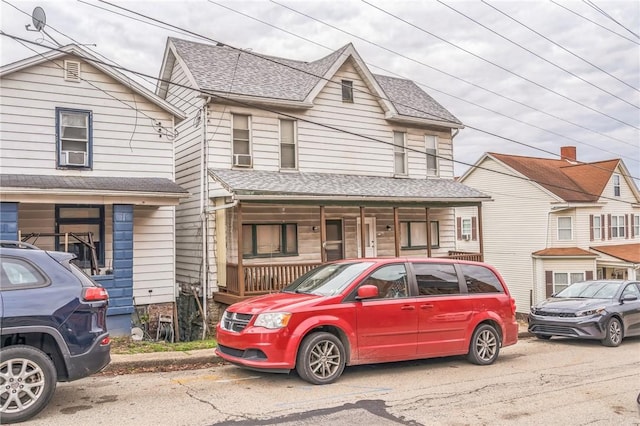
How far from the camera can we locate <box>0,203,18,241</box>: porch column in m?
11.5

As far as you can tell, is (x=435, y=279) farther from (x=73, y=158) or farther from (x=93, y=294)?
Result: (x=73, y=158)

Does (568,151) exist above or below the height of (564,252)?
above

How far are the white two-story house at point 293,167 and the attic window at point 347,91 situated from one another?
4 centimetres

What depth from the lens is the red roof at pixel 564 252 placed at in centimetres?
3002


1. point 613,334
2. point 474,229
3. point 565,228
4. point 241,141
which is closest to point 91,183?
point 241,141

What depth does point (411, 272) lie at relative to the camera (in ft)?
28.9

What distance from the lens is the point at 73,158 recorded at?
13500 mm

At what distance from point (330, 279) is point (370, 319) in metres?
0.95

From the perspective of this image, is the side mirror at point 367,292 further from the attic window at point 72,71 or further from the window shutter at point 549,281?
the window shutter at point 549,281

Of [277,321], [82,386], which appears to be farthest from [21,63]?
[277,321]

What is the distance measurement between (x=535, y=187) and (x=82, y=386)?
2909 cm

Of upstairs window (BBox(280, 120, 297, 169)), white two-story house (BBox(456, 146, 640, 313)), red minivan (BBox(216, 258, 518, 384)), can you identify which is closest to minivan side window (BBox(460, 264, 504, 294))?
red minivan (BBox(216, 258, 518, 384))

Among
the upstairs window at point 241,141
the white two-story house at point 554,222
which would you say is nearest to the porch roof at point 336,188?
the upstairs window at point 241,141

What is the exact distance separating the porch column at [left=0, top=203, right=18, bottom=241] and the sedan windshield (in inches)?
503
